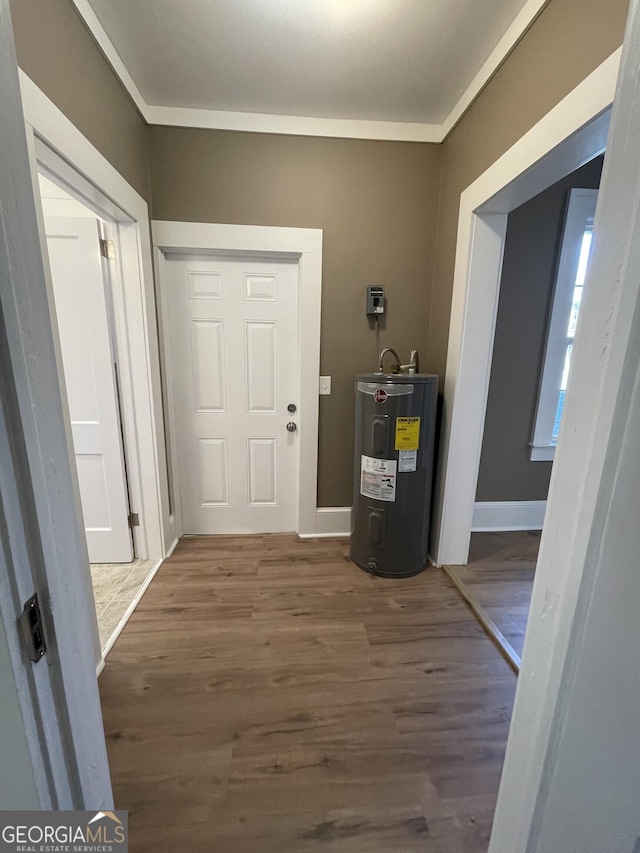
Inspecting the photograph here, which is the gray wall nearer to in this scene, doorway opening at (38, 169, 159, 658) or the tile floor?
doorway opening at (38, 169, 159, 658)

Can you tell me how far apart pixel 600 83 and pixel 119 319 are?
217cm

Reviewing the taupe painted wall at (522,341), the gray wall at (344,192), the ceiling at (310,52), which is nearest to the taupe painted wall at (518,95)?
the gray wall at (344,192)

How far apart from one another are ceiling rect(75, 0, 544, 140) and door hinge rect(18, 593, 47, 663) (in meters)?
2.09

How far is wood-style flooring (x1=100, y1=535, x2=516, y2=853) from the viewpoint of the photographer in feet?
3.24

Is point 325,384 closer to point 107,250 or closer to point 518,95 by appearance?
point 107,250

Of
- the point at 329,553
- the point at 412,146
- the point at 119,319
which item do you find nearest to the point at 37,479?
the point at 119,319

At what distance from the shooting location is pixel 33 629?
46cm

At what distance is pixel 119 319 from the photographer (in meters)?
1.85

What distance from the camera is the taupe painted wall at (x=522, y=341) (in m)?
2.18

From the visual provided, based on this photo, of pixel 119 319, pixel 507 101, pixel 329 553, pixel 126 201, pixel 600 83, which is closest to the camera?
pixel 600 83

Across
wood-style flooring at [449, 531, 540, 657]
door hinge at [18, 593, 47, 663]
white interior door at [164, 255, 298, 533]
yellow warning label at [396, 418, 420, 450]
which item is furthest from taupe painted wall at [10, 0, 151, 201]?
wood-style flooring at [449, 531, 540, 657]

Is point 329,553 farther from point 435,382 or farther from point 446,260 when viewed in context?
point 446,260

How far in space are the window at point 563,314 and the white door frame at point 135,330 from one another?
2.56 m

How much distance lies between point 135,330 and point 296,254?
1.07 metres
